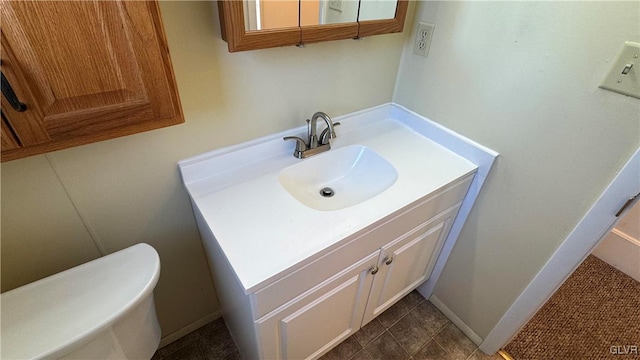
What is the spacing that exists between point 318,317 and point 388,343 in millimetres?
661

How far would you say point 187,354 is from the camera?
4.57 ft

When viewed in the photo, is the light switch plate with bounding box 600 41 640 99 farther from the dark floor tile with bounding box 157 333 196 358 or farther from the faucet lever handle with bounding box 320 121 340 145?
the dark floor tile with bounding box 157 333 196 358

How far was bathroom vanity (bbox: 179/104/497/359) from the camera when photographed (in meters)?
0.82

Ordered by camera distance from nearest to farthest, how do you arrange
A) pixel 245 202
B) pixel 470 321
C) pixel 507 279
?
pixel 245 202 → pixel 507 279 → pixel 470 321

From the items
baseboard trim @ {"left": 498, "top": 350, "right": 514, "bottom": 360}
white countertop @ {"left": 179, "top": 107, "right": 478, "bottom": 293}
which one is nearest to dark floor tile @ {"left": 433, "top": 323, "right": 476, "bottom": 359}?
baseboard trim @ {"left": 498, "top": 350, "right": 514, "bottom": 360}

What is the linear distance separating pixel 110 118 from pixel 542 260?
1.38m

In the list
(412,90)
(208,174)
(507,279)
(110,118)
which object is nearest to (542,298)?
(507,279)

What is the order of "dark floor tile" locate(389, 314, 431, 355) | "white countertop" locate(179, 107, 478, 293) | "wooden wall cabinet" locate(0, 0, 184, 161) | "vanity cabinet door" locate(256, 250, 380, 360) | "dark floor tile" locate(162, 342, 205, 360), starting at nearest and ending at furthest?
"wooden wall cabinet" locate(0, 0, 184, 161) < "white countertop" locate(179, 107, 478, 293) < "vanity cabinet door" locate(256, 250, 380, 360) < "dark floor tile" locate(162, 342, 205, 360) < "dark floor tile" locate(389, 314, 431, 355)

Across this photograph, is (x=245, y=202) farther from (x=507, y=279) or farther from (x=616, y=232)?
(x=616, y=232)

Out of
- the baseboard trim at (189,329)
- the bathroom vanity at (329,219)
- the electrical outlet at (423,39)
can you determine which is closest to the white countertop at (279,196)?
the bathroom vanity at (329,219)

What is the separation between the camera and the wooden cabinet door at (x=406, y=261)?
1128mm

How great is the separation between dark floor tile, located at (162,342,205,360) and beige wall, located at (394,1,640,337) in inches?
51.2

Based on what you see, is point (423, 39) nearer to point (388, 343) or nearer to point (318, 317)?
point (318, 317)

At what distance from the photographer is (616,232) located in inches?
73.0
